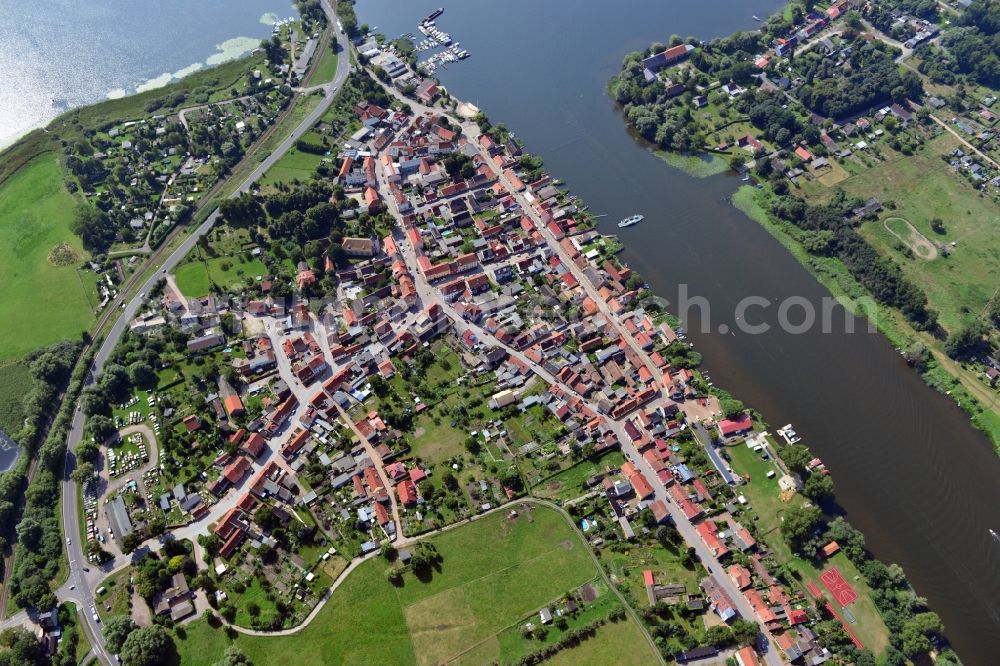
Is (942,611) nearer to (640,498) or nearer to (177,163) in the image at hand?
(640,498)

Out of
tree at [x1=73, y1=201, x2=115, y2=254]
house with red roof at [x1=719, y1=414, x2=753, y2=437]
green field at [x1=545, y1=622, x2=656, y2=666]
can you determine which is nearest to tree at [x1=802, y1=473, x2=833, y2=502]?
house with red roof at [x1=719, y1=414, x2=753, y2=437]

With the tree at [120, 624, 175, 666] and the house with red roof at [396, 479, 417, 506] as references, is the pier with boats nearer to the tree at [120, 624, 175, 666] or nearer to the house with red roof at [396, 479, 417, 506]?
the house with red roof at [396, 479, 417, 506]

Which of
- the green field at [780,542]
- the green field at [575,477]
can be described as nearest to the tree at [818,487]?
the green field at [780,542]

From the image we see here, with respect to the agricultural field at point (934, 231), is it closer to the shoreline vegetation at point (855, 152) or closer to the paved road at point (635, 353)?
the shoreline vegetation at point (855, 152)

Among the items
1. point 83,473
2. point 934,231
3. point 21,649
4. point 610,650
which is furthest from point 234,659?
point 934,231

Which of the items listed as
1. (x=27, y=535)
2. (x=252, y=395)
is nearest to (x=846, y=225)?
(x=252, y=395)

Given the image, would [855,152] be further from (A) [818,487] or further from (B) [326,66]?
(B) [326,66]
